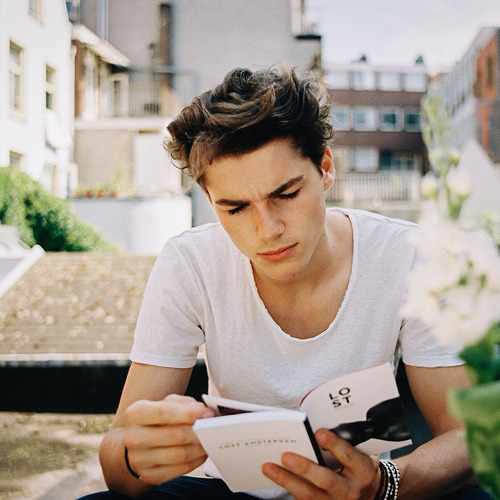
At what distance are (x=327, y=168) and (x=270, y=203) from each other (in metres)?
0.31

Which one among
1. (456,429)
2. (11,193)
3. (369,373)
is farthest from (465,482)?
(11,193)

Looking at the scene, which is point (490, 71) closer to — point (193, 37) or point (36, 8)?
point (193, 37)

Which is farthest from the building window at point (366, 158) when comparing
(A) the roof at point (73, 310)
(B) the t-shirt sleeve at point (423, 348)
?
(B) the t-shirt sleeve at point (423, 348)

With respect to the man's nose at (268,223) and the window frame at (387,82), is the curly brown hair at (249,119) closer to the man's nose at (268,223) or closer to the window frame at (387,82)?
the man's nose at (268,223)

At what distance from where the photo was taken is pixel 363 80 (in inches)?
1463

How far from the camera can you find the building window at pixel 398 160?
36.1 meters

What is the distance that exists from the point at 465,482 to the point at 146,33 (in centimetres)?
1686

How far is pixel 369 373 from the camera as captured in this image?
99cm

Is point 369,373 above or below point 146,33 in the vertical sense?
below

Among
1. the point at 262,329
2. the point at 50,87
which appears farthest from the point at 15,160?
the point at 262,329

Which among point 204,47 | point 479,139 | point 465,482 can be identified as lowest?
point 465,482

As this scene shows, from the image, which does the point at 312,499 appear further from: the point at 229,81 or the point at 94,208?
the point at 94,208

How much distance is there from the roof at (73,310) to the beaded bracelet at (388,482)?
2.51 m

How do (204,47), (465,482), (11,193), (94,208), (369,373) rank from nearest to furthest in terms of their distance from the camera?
1. (369,373)
2. (465,482)
3. (11,193)
4. (94,208)
5. (204,47)
